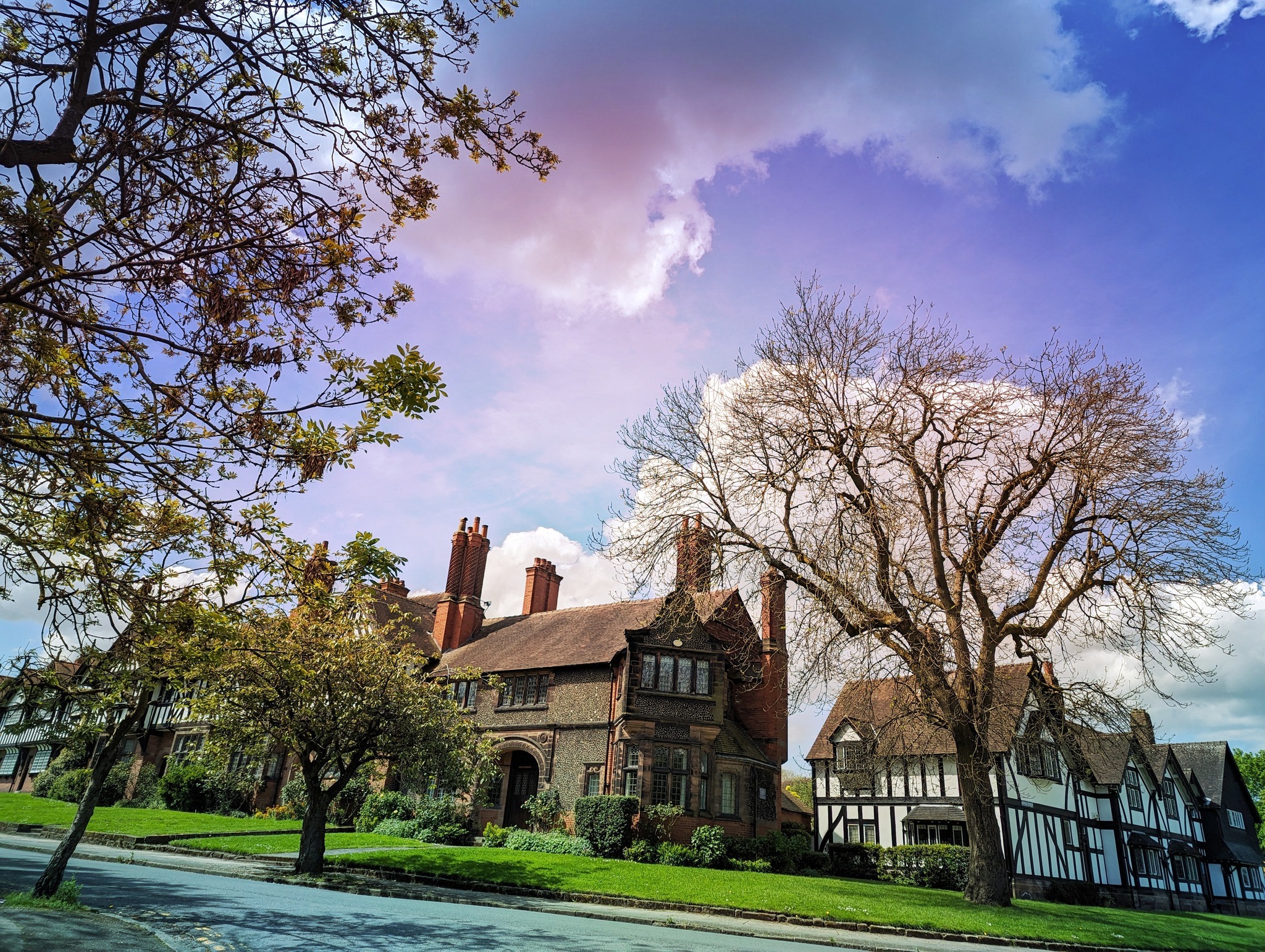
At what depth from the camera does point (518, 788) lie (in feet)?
121

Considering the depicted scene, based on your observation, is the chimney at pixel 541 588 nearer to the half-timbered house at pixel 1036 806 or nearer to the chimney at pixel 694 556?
the half-timbered house at pixel 1036 806

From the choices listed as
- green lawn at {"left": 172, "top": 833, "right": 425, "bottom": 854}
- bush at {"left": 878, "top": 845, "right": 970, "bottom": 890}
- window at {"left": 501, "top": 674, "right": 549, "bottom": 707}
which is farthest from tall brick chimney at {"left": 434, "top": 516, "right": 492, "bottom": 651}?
bush at {"left": 878, "top": 845, "right": 970, "bottom": 890}

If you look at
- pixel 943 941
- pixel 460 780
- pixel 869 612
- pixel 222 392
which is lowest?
pixel 943 941

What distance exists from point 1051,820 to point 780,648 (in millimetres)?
12942

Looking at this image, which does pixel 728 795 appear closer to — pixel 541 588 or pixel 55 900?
pixel 541 588

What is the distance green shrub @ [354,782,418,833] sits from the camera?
33281mm

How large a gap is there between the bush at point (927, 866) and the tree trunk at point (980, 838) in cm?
976

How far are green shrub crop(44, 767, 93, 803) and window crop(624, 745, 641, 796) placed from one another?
84.3 feet

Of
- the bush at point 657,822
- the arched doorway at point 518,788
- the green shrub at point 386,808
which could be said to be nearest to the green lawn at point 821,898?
the bush at point 657,822

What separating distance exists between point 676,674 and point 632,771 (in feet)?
13.5

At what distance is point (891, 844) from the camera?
1310 inches

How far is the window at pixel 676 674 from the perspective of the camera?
32250 millimetres

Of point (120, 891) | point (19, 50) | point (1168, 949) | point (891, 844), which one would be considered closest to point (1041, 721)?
point (1168, 949)

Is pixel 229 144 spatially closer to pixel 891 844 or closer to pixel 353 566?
pixel 353 566
